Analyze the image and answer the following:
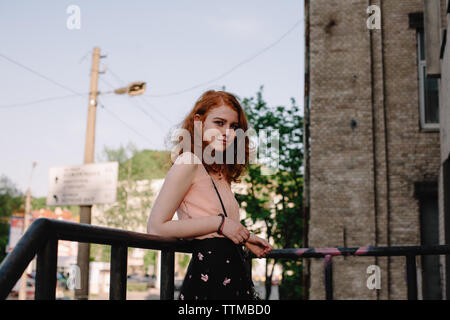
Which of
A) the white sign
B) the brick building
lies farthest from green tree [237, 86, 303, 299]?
the white sign

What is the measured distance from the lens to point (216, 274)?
6.12 feet

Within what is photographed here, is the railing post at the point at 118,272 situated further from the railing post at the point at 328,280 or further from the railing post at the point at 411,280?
the railing post at the point at 411,280

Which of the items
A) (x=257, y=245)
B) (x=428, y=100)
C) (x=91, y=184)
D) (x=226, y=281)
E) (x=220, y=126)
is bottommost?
(x=226, y=281)

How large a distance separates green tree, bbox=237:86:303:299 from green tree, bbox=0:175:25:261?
3649cm

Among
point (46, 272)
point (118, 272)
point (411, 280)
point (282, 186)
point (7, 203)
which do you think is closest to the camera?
point (46, 272)

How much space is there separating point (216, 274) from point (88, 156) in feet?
31.8

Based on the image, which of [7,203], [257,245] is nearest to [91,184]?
[257,245]

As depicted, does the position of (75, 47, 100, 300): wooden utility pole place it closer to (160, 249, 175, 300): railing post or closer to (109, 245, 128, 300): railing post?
(160, 249, 175, 300): railing post

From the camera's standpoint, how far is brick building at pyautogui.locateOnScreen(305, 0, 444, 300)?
11.7m

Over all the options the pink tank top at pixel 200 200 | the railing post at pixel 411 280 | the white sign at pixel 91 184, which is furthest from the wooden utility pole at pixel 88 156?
the pink tank top at pixel 200 200

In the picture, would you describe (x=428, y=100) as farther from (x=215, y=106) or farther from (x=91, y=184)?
(x=215, y=106)

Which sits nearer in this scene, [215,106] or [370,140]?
[215,106]
